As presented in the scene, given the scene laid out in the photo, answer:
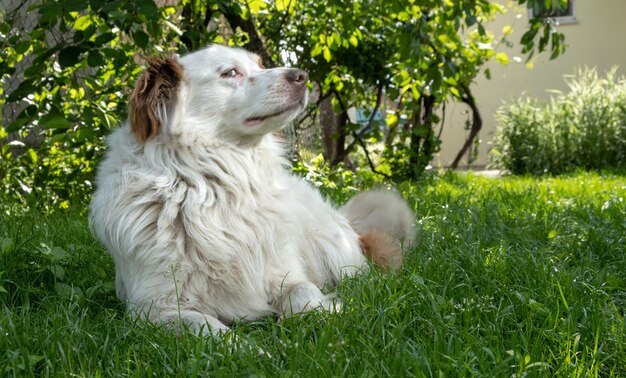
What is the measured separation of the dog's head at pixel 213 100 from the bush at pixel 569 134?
7617 millimetres

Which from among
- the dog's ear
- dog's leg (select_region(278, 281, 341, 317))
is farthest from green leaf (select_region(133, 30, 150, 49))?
dog's leg (select_region(278, 281, 341, 317))

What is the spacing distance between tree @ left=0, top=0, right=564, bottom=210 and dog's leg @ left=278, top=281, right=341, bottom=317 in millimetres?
1611

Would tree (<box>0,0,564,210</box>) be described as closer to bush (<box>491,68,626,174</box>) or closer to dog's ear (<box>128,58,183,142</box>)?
dog's ear (<box>128,58,183,142</box>)

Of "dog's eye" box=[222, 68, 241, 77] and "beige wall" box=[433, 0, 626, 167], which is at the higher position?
"beige wall" box=[433, 0, 626, 167]

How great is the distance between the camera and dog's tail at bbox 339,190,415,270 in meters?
3.44

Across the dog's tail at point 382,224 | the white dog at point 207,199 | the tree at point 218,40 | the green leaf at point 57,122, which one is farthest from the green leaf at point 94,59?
the dog's tail at point 382,224

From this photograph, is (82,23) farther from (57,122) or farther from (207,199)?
(207,199)

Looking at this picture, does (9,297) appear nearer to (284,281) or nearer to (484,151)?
(284,281)

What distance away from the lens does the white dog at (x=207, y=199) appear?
2.69 m

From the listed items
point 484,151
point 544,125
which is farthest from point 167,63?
point 484,151

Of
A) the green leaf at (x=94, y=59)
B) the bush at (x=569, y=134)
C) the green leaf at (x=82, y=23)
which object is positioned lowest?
the bush at (x=569, y=134)

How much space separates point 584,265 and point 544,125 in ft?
25.6

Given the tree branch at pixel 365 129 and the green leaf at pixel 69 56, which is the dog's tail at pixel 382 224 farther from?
the tree branch at pixel 365 129

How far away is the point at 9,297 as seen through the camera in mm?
2934
